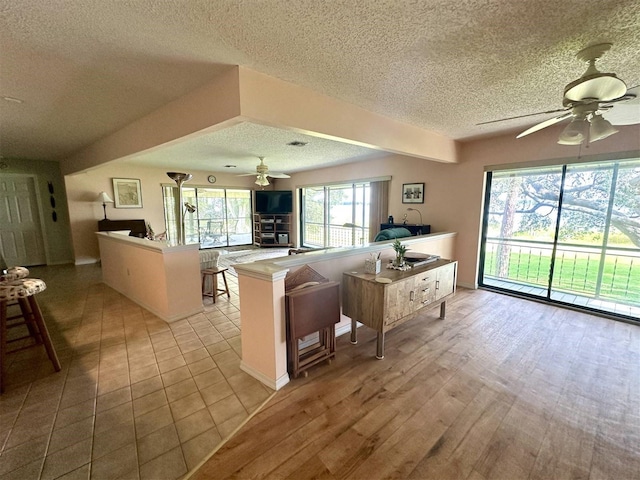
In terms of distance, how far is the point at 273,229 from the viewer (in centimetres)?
830

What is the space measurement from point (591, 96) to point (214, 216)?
26.9 ft

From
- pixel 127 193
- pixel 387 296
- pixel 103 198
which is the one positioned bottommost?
pixel 387 296

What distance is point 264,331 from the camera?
1981mm

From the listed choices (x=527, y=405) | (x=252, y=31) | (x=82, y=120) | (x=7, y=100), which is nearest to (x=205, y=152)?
(x=82, y=120)

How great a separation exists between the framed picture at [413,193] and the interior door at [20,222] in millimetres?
8087

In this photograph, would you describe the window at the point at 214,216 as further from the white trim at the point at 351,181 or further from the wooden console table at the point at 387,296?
the wooden console table at the point at 387,296

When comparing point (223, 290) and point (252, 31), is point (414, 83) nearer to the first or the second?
point (252, 31)

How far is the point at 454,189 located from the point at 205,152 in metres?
4.64

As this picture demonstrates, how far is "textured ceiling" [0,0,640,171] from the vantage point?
129 cm

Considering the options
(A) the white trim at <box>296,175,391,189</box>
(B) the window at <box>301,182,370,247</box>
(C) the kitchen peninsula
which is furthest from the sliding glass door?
(C) the kitchen peninsula

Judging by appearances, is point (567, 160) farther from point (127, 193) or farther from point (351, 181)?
point (127, 193)

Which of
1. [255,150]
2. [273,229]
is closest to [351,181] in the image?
[255,150]

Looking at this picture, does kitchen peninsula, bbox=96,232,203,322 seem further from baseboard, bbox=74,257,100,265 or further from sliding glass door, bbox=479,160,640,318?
sliding glass door, bbox=479,160,640,318

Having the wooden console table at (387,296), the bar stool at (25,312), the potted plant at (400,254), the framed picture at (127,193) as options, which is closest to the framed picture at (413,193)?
the wooden console table at (387,296)
